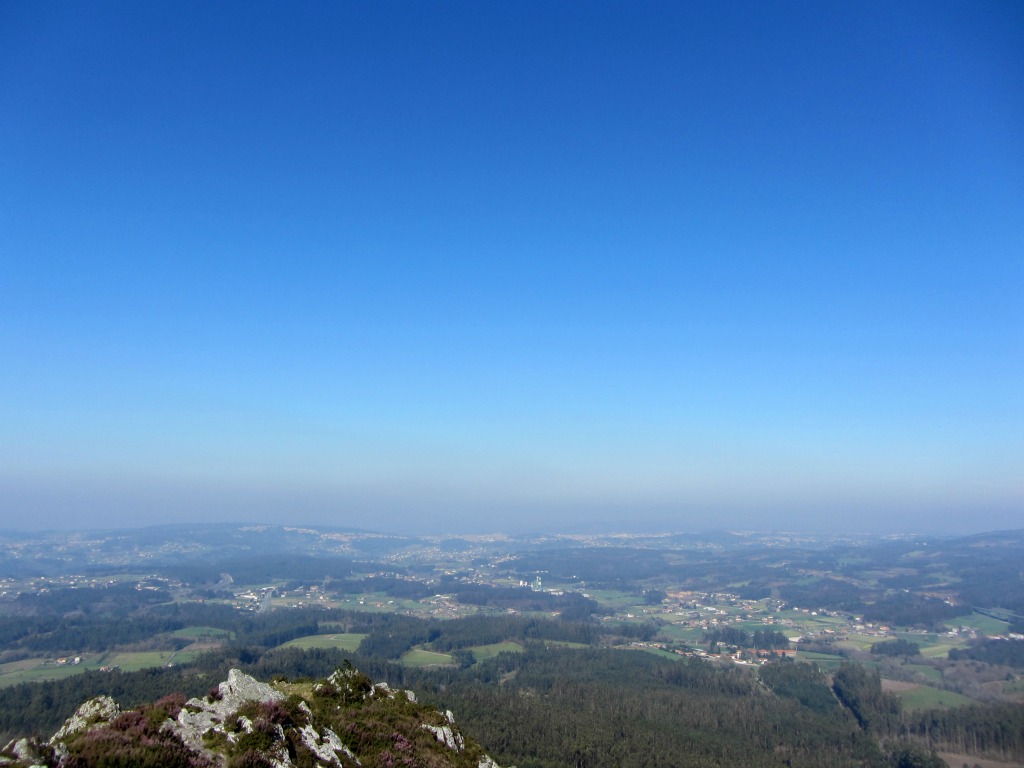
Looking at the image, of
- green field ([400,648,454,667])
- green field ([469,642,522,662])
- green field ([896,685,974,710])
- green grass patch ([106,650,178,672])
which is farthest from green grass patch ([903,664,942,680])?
green grass patch ([106,650,178,672])

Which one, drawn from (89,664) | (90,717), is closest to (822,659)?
(90,717)

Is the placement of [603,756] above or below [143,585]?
above

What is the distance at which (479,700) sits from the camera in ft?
178

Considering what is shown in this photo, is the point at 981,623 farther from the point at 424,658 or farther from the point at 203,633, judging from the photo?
the point at 203,633

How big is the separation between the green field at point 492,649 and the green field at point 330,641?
18.7 meters

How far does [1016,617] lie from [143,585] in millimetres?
179235

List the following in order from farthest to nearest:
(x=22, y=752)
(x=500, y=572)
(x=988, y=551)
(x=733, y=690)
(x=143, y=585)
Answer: (x=500, y=572)
(x=988, y=551)
(x=143, y=585)
(x=733, y=690)
(x=22, y=752)

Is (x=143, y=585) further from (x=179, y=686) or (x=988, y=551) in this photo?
(x=988, y=551)

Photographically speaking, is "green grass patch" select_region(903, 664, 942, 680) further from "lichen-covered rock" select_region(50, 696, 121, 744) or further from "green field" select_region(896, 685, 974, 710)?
"lichen-covered rock" select_region(50, 696, 121, 744)

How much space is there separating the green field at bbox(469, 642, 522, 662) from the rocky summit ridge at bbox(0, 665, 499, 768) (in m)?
71.5

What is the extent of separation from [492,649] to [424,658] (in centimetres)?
1249

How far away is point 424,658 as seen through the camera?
281ft

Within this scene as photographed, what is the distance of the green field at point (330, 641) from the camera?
285ft

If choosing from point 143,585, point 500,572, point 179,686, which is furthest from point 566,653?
point 143,585
